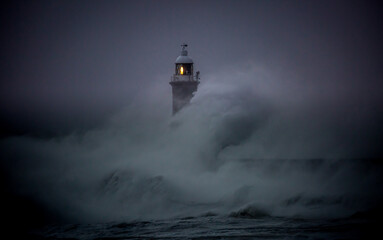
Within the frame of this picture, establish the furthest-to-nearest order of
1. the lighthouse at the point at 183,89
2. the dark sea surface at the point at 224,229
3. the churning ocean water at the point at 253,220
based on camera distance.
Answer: the lighthouse at the point at 183,89 → the churning ocean water at the point at 253,220 → the dark sea surface at the point at 224,229

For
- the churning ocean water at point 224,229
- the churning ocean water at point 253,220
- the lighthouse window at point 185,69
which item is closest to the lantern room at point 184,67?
the lighthouse window at point 185,69

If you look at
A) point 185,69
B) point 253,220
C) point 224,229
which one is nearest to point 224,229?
point 224,229

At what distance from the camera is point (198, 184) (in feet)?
56.4

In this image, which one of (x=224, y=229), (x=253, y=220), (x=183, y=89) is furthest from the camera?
(x=183, y=89)

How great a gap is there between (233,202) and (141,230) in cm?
387

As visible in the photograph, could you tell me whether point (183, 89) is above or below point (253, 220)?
above

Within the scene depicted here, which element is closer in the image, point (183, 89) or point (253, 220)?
point (253, 220)

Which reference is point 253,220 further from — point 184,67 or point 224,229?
point 184,67

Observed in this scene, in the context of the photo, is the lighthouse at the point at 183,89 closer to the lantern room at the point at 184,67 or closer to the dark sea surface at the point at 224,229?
the lantern room at the point at 184,67

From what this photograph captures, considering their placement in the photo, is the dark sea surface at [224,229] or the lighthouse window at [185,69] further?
the lighthouse window at [185,69]

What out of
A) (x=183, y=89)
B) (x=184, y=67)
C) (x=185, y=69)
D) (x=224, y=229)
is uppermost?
(x=184, y=67)

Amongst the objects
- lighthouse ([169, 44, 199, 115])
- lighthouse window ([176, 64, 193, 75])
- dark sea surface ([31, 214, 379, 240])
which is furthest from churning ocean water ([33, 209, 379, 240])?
lighthouse window ([176, 64, 193, 75])

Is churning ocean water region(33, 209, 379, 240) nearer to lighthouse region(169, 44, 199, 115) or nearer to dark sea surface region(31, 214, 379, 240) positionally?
dark sea surface region(31, 214, 379, 240)

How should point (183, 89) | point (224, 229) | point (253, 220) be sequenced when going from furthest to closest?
1. point (183, 89)
2. point (253, 220)
3. point (224, 229)
